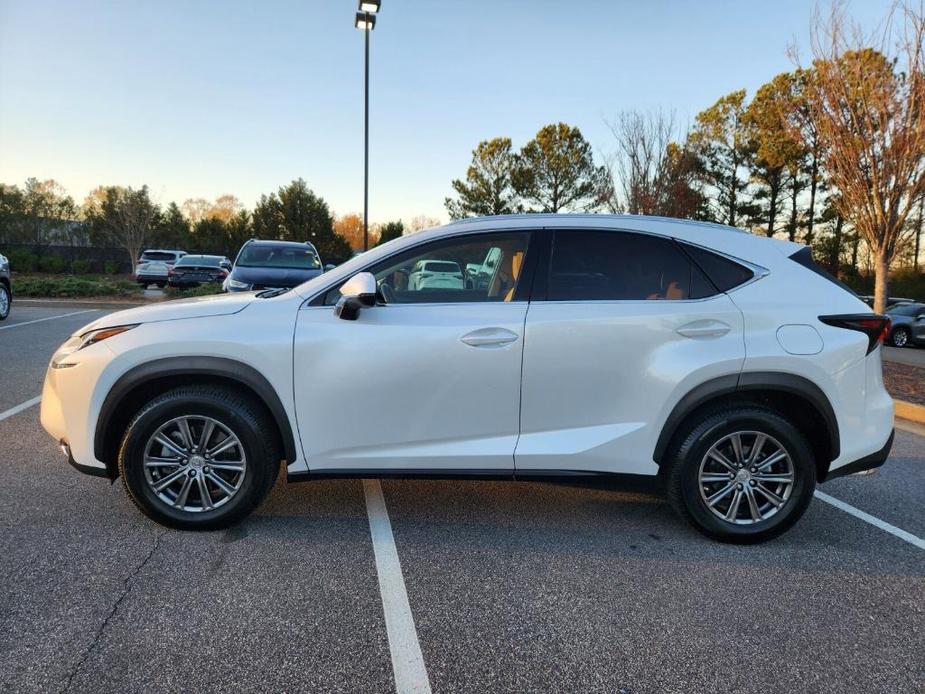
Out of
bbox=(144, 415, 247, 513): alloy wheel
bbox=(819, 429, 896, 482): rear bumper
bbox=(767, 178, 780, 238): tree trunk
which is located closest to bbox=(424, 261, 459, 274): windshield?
bbox=(144, 415, 247, 513): alloy wheel

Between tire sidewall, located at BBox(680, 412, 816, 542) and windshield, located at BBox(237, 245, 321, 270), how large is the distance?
10152mm

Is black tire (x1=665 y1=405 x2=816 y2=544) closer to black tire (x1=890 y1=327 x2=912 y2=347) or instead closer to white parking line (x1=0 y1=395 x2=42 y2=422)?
white parking line (x1=0 y1=395 x2=42 y2=422)

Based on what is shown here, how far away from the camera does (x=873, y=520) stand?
12.7 ft

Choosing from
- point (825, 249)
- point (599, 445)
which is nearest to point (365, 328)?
point (599, 445)

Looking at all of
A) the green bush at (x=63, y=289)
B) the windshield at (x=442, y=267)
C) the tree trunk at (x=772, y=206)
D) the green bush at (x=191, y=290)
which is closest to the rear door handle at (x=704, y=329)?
the windshield at (x=442, y=267)

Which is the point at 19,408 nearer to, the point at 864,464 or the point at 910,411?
the point at 864,464

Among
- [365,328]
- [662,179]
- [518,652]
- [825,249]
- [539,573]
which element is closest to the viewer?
[518,652]

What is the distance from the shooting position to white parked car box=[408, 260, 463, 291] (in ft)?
11.6

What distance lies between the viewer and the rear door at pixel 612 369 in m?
3.26

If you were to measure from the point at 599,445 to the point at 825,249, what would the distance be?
41901 mm

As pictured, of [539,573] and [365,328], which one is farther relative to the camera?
[365,328]

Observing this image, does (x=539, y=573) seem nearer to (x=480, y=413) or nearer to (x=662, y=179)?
(x=480, y=413)

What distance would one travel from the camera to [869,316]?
3311mm

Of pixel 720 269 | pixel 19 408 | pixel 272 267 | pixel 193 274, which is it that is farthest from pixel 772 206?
pixel 19 408
